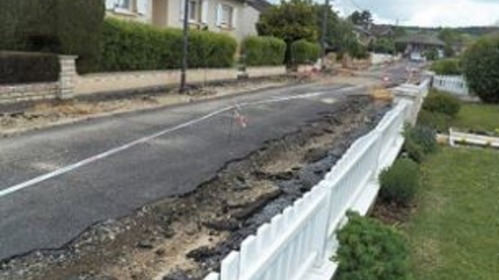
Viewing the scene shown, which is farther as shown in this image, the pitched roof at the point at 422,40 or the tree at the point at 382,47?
the pitched roof at the point at 422,40

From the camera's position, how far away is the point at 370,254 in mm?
4781

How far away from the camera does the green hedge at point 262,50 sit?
116 feet

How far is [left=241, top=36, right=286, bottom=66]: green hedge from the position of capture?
35219 mm

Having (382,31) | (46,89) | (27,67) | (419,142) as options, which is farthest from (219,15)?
(382,31)

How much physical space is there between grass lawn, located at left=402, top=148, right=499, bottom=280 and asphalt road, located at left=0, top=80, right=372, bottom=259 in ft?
10.3

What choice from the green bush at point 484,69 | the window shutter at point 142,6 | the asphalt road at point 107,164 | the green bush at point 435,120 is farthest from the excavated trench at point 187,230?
the green bush at point 484,69

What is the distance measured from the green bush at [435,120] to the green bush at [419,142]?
9.90 ft

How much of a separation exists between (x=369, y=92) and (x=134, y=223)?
23.7 m

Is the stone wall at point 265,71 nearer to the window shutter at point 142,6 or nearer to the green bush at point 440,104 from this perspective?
the window shutter at point 142,6

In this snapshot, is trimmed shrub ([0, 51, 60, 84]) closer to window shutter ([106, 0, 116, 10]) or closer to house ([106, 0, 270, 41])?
house ([106, 0, 270, 41])

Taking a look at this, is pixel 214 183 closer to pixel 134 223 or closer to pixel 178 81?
pixel 134 223

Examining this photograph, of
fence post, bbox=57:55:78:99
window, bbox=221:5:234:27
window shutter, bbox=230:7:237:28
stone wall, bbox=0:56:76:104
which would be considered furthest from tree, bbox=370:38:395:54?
stone wall, bbox=0:56:76:104

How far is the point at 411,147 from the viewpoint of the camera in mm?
11625

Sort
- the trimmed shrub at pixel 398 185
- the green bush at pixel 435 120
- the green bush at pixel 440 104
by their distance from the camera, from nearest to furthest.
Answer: the trimmed shrub at pixel 398 185 → the green bush at pixel 435 120 → the green bush at pixel 440 104
